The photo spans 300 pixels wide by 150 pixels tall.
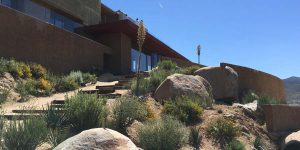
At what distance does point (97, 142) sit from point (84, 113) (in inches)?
146

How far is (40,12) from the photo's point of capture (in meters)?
31.8

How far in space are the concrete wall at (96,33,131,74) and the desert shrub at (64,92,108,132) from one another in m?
23.4

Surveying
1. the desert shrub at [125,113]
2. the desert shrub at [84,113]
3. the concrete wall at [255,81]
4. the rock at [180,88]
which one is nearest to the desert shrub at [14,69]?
the rock at [180,88]

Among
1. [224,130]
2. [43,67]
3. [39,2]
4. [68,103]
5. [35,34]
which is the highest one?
[39,2]

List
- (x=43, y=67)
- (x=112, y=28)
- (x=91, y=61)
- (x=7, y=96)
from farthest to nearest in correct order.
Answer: (x=112, y=28) → (x=91, y=61) → (x=43, y=67) → (x=7, y=96)

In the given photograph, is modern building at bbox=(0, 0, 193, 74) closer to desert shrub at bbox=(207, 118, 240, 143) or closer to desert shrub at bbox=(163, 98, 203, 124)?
desert shrub at bbox=(163, 98, 203, 124)

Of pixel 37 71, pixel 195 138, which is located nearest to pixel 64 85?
pixel 37 71

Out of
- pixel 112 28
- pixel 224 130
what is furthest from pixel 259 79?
pixel 112 28

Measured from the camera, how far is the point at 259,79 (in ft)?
81.6

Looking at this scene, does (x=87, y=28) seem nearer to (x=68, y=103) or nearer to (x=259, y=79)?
(x=259, y=79)

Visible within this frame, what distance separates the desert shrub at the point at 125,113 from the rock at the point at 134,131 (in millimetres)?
126

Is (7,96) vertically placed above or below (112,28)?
below

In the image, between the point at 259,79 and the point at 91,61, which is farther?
the point at 91,61

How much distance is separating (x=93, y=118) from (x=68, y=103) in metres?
0.95
